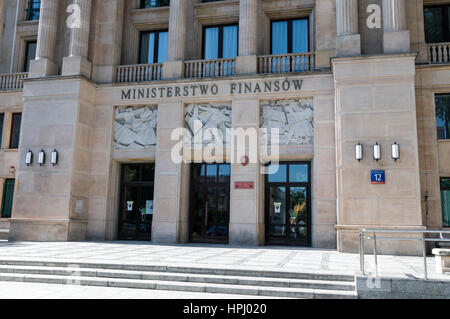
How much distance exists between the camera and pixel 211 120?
54.3 ft

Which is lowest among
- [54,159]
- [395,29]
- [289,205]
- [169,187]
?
[289,205]

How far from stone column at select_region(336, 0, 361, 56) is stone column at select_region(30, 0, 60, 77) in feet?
39.0

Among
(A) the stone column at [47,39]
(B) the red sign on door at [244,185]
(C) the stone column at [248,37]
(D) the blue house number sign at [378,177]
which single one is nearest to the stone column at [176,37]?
(C) the stone column at [248,37]

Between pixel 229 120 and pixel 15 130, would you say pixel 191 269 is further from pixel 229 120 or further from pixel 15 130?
pixel 15 130

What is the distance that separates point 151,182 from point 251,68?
622cm

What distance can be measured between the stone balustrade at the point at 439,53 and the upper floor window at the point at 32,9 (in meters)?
18.1

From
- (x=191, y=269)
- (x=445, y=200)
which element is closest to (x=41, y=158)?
(x=191, y=269)

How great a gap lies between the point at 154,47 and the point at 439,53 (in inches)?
464

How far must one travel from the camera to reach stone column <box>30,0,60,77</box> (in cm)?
1755

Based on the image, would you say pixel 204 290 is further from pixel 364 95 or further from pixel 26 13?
pixel 26 13

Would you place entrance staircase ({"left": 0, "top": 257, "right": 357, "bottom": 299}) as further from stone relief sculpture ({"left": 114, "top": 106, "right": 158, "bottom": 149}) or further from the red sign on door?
stone relief sculpture ({"left": 114, "top": 106, "right": 158, "bottom": 149})

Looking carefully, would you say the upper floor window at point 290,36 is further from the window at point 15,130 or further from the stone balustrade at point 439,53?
the window at point 15,130

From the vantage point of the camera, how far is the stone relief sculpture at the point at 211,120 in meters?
16.4
